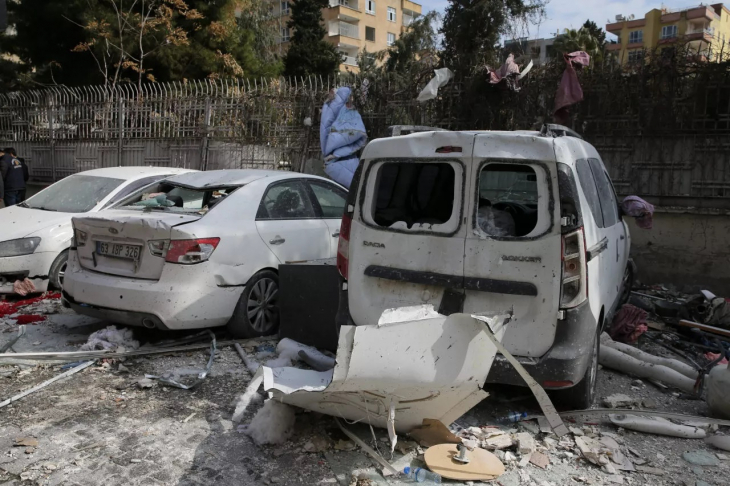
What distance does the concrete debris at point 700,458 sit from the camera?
11.9 feet

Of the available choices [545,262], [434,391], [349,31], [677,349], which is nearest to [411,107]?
[677,349]

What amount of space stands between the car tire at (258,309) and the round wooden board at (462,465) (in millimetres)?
2555

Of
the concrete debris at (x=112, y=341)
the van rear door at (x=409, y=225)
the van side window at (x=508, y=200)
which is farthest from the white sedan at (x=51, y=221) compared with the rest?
the van side window at (x=508, y=200)

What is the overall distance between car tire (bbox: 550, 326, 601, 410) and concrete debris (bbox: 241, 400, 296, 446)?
1.86 metres

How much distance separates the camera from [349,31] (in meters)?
55.3

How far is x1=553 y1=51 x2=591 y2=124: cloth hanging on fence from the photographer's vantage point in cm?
836

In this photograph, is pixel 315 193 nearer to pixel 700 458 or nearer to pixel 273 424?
pixel 273 424

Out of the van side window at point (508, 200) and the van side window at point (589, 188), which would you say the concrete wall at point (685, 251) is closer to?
the van side window at point (508, 200)

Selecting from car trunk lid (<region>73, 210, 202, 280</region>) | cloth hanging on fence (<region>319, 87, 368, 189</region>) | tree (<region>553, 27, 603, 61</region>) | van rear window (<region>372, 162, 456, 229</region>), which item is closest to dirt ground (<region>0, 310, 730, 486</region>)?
car trunk lid (<region>73, 210, 202, 280</region>)

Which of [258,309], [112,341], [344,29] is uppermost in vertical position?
[344,29]

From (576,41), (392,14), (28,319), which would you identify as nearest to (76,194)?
(28,319)

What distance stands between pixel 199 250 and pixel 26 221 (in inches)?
141

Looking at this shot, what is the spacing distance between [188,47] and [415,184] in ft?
57.7

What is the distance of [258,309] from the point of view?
5.77 metres
